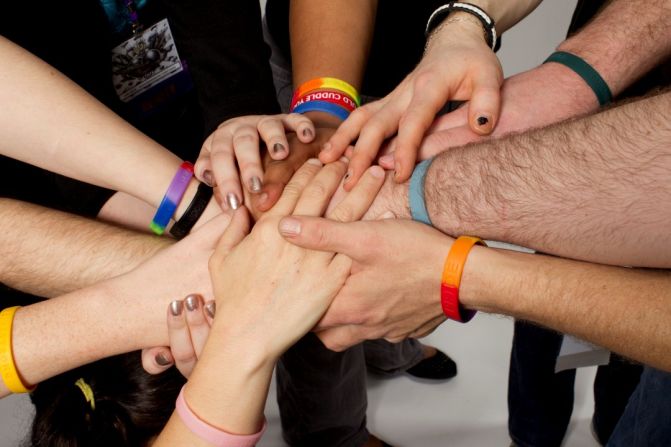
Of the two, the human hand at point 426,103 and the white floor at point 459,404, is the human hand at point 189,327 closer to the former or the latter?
the human hand at point 426,103

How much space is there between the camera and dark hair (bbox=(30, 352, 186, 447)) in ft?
3.04

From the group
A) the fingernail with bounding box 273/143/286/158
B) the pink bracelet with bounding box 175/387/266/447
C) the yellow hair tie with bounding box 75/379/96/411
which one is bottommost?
the yellow hair tie with bounding box 75/379/96/411

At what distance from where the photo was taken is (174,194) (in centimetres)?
93

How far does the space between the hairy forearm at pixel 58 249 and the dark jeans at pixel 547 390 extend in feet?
3.18

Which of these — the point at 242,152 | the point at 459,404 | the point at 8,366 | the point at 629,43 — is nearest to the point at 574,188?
the point at 629,43

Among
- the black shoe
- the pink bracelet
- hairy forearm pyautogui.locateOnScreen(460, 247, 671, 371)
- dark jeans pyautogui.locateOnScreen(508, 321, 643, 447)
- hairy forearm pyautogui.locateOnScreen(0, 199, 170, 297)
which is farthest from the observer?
the black shoe

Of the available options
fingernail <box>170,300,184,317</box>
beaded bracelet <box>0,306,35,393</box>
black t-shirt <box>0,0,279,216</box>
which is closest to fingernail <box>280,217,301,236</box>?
fingernail <box>170,300,184,317</box>

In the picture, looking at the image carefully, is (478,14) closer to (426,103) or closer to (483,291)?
(426,103)

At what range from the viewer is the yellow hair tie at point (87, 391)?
93 centimetres

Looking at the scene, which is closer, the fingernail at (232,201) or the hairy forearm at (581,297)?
the hairy forearm at (581,297)

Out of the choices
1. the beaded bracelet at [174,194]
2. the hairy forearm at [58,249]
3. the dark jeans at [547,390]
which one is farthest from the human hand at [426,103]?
the dark jeans at [547,390]

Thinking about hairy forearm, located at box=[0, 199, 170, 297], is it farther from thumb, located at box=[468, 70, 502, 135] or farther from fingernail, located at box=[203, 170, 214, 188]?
thumb, located at box=[468, 70, 502, 135]

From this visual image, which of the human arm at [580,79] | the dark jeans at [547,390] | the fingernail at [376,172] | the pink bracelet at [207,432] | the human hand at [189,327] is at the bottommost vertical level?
the dark jeans at [547,390]

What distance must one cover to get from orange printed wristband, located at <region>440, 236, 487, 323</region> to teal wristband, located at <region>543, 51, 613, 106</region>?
1.18ft
